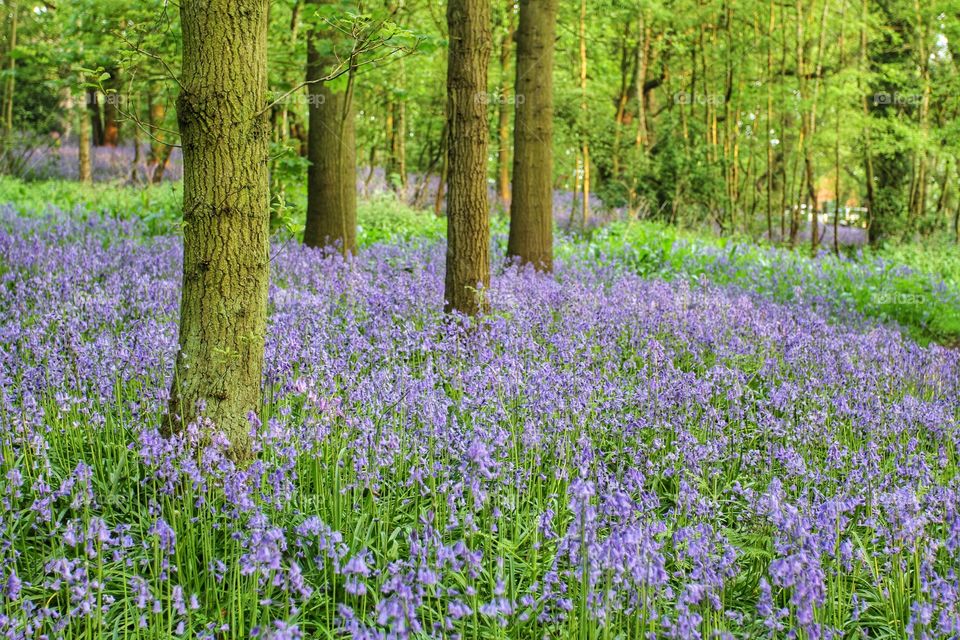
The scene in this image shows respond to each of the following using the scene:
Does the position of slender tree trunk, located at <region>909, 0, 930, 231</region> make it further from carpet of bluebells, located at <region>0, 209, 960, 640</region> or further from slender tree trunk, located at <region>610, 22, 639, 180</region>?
carpet of bluebells, located at <region>0, 209, 960, 640</region>

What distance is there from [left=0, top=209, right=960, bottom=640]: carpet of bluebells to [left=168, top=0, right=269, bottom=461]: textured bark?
233 millimetres

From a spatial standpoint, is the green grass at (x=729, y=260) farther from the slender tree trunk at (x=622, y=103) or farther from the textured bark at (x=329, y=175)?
the slender tree trunk at (x=622, y=103)

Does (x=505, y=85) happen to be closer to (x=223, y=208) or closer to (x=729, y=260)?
(x=729, y=260)

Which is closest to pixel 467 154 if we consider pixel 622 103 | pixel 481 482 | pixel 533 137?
pixel 533 137

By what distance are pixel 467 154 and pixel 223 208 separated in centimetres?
325

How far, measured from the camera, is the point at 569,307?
6.79 metres

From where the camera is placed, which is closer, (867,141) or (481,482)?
(481,482)

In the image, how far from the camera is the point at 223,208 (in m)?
3.57

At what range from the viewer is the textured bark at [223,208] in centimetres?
352

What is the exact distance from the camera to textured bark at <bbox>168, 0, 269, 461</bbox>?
3.52m

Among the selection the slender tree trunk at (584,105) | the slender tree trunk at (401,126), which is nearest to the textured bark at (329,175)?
the slender tree trunk at (401,126)

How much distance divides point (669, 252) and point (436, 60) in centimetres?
877

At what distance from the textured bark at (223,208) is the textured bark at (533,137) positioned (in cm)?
621

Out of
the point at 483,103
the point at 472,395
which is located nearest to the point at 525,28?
the point at 483,103
